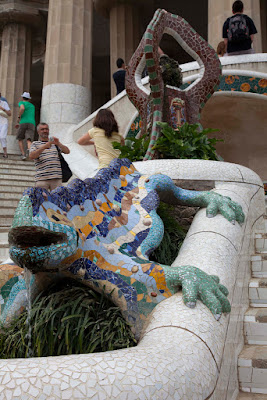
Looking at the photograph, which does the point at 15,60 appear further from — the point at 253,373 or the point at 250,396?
the point at 250,396

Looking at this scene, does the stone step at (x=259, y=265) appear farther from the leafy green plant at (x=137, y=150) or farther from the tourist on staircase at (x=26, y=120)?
the tourist on staircase at (x=26, y=120)

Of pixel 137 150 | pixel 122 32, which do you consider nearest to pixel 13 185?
pixel 137 150

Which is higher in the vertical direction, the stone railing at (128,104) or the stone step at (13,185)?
the stone railing at (128,104)

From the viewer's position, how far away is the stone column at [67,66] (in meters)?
→ 12.9

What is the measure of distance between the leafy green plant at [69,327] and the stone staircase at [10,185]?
2.97m

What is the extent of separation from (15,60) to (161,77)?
646 inches

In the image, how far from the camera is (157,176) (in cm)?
377

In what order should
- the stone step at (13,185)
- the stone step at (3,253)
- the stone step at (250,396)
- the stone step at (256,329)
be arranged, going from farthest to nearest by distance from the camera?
the stone step at (13,185)
the stone step at (3,253)
the stone step at (256,329)
the stone step at (250,396)

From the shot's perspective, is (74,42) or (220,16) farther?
(74,42)

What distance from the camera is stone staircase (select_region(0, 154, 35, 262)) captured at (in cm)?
677

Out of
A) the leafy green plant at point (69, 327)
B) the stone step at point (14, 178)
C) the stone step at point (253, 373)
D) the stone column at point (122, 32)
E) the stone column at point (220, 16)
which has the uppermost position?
the stone column at point (122, 32)

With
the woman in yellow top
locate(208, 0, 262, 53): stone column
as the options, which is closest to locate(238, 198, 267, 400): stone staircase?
the woman in yellow top

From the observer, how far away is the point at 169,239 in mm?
3695

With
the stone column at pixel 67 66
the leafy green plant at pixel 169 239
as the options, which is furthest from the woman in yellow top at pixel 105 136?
the stone column at pixel 67 66
